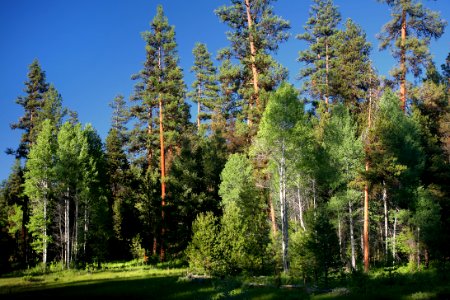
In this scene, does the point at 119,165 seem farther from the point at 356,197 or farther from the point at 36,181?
the point at 356,197

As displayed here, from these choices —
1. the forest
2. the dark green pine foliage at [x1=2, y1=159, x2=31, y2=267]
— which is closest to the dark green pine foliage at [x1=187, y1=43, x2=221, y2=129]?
the forest

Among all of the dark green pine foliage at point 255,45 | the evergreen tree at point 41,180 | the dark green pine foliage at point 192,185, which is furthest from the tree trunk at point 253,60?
the evergreen tree at point 41,180

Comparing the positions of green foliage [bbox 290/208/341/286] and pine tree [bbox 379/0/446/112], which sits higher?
pine tree [bbox 379/0/446/112]

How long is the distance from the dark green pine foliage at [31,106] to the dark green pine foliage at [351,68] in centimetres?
3769

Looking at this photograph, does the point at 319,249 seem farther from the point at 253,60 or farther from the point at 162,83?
the point at 162,83

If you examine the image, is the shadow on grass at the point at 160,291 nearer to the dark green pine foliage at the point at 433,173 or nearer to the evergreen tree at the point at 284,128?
the evergreen tree at the point at 284,128

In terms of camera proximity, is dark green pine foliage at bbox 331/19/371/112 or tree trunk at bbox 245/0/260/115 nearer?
tree trunk at bbox 245/0/260/115

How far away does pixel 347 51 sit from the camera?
44.9 m

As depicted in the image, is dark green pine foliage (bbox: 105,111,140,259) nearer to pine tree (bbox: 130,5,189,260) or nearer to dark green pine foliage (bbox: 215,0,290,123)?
pine tree (bbox: 130,5,189,260)

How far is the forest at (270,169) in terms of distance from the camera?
88.6ft

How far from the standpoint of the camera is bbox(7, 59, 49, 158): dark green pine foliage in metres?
50.5

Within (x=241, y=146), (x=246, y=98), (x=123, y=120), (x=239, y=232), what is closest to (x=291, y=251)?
(x=239, y=232)

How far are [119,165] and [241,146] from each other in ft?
65.5

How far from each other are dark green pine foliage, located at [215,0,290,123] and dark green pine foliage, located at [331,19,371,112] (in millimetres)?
11595
